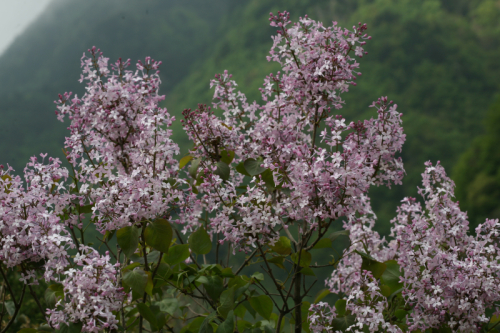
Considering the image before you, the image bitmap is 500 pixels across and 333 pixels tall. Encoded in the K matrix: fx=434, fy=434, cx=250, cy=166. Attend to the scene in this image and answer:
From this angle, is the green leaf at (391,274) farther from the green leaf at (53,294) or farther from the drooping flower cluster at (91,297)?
the green leaf at (53,294)

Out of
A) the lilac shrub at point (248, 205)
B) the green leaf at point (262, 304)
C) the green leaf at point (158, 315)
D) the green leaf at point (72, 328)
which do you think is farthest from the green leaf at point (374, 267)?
the green leaf at point (72, 328)

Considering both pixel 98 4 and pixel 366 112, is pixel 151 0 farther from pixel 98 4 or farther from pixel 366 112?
pixel 366 112

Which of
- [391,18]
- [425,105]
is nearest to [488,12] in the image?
[391,18]

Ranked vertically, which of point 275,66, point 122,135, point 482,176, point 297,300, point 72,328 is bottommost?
point 72,328

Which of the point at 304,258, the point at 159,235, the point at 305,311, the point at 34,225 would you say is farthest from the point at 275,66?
the point at 159,235

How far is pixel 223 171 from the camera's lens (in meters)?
1.59

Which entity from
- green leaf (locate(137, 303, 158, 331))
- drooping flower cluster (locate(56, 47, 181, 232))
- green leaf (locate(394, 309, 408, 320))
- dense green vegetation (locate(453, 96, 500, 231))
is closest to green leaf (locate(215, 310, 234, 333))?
green leaf (locate(137, 303, 158, 331))

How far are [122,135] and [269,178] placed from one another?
0.60m

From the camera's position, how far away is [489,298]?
1685mm

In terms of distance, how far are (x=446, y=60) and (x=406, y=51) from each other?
3311mm

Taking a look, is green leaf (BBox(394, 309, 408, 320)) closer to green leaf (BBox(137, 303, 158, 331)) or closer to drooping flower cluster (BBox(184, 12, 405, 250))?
drooping flower cluster (BBox(184, 12, 405, 250))

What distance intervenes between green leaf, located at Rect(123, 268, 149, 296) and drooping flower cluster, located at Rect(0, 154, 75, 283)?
9.9 inches

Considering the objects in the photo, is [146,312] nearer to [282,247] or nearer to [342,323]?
[282,247]

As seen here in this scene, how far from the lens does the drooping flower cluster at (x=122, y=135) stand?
4.76ft
